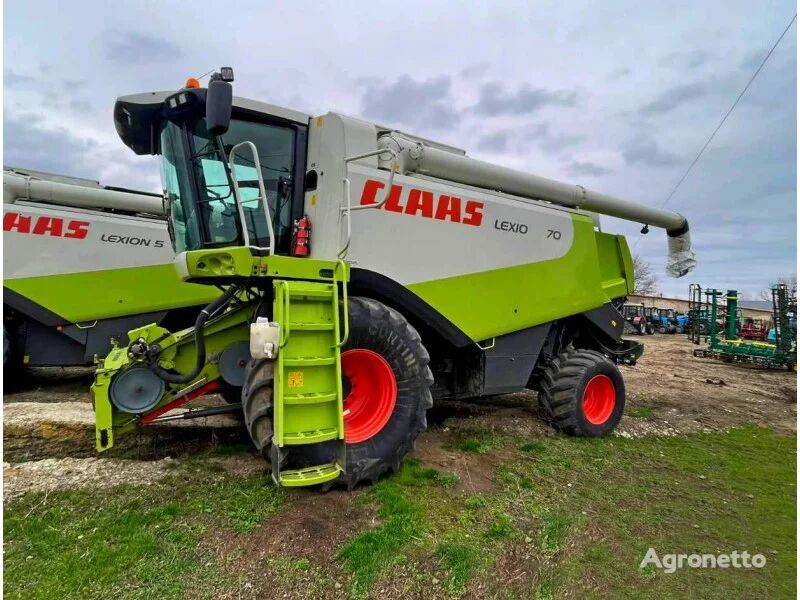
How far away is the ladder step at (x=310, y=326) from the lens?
3.47 metres

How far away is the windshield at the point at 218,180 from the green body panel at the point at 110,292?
13.6ft

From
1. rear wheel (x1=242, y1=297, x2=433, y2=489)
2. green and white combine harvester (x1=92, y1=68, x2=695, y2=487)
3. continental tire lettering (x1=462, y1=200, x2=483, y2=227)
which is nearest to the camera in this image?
green and white combine harvester (x1=92, y1=68, x2=695, y2=487)

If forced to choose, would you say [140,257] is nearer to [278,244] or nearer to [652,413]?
[278,244]

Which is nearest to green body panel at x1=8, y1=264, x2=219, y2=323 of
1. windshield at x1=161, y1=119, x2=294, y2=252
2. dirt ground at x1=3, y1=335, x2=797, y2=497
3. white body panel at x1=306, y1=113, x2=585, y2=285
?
dirt ground at x1=3, y1=335, x2=797, y2=497

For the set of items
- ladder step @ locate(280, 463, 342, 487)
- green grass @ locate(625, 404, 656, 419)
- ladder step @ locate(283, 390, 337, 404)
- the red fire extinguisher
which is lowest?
green grass @ locate(625, 404, 656, 419)

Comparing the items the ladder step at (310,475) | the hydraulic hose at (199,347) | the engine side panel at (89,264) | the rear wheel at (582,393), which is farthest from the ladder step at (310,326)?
the engine side panel at (89,264)

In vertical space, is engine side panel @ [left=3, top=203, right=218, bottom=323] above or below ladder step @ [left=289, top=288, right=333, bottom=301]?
above

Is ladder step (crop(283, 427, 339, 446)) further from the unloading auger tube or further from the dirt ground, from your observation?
the unloading auger tube

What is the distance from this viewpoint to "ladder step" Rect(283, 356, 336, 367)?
3403 millimetres

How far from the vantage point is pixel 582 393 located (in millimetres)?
5629

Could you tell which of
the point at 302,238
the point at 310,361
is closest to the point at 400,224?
the point at 302,238

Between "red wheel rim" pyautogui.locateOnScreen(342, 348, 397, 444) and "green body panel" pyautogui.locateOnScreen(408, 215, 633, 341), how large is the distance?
0.89 metres

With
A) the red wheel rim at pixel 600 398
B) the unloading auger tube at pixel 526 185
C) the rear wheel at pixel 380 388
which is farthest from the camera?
the red wheel rim at pixel 600 398

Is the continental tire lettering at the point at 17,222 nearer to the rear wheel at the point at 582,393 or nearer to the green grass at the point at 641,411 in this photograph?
the rear wheel at the point at 582,393
